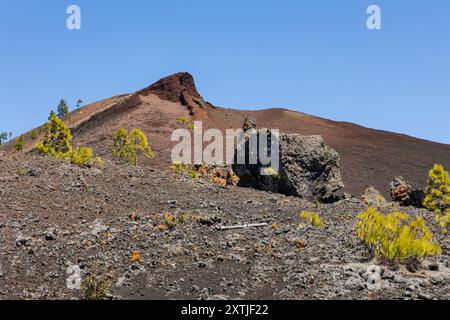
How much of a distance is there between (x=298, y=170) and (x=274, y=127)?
23573mm

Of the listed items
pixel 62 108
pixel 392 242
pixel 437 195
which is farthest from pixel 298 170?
pixel 62 108

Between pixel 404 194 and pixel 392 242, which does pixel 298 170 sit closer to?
pixel 404 194

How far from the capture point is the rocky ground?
31.8 ft

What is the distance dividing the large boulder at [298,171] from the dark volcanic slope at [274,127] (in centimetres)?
1098

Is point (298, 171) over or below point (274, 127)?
below

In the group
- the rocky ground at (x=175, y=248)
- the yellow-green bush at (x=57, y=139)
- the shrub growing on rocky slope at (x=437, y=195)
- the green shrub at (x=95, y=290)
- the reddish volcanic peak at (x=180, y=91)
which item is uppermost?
the reddish volcanic peak at (x=180, y=91)

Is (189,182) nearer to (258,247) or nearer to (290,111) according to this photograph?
(258,247)

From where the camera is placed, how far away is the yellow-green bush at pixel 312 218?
1310 cm

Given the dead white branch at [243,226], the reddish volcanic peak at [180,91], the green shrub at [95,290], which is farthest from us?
the reddish volcanic peak at [180,91]

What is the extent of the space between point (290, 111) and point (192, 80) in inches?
341

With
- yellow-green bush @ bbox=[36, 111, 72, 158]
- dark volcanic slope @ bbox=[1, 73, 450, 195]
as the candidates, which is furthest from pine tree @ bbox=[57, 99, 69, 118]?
yellow-green bush @ bbox=[36, 111, 72, 158]

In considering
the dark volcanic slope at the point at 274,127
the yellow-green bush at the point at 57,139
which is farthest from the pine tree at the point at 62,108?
the yellow-green bush at the point at 57,139

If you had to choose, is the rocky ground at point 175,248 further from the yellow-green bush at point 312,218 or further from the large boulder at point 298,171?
the large boulder at point 298,171

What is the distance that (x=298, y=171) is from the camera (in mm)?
18891
